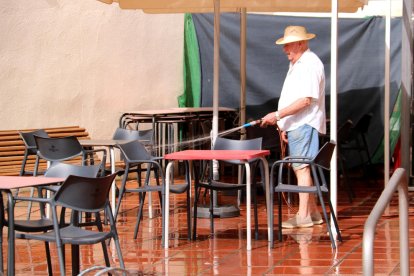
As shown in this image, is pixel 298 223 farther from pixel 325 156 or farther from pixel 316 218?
pixel 325 156

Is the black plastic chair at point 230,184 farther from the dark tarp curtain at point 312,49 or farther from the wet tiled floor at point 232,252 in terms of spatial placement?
the dark tarp curtain at point 312,49

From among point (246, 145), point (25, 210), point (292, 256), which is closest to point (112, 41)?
point (25, 210)

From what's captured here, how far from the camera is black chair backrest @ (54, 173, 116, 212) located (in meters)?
5.69

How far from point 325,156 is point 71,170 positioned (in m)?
2.36

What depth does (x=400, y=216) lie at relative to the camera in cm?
428

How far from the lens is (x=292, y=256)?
25.0ft

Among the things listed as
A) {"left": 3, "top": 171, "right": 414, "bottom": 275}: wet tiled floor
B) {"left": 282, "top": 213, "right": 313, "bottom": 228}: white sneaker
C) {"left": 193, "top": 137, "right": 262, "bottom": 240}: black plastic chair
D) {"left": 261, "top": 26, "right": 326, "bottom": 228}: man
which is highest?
{"left": 261, "top": 26, "right": 326, "bottom": 228}: man

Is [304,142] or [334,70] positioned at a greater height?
[334,70]

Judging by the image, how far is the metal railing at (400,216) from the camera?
3561 mm

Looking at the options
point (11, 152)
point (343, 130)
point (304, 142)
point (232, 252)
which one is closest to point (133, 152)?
point (232, 252)

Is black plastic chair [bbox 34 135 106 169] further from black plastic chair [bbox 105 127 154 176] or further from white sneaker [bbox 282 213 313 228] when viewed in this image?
white sneaker [bbox 282 213 313 228]

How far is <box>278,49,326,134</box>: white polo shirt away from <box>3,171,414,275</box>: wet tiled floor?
0.98 m

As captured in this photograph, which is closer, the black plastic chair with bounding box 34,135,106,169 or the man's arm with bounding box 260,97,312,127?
the man's arm with bounding box 260,97,312,127

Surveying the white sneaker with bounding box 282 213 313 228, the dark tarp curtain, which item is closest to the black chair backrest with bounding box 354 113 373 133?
the dark tarp curtain
